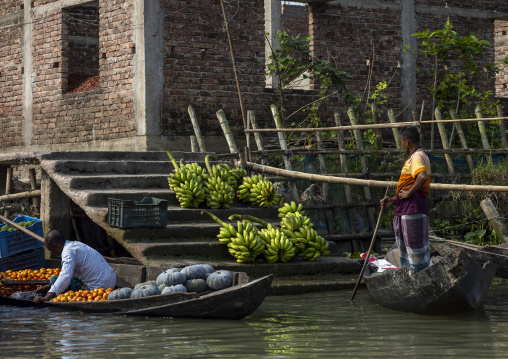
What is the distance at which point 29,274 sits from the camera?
822 cm

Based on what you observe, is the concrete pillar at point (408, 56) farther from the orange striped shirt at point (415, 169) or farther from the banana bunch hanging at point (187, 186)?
the orange striped shirt at point (415, 169)

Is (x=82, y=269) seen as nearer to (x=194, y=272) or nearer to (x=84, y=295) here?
(x=84, y=295)

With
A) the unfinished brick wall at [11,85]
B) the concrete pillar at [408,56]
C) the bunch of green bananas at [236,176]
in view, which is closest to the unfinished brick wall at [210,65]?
the bunch of green bananas at [236,176]

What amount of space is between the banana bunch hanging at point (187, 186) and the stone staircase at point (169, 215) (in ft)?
0.43

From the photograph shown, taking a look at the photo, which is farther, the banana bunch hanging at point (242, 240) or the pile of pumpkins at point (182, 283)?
the banana bunch hanging at point (242, 240)

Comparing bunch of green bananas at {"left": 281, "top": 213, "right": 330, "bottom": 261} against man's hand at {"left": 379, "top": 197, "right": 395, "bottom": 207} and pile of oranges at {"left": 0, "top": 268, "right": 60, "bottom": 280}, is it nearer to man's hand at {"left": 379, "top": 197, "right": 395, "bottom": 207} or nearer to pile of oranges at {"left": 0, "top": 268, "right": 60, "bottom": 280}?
man's hand at {"left": 379, "top": 197, "right": 395, "bottom": 207}

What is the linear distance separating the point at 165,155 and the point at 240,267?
3183 millimetres

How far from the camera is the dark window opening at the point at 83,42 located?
587 inches

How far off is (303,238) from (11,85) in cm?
799

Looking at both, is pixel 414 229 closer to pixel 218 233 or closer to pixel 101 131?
pixel 218 233

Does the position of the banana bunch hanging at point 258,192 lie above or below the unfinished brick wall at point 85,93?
below

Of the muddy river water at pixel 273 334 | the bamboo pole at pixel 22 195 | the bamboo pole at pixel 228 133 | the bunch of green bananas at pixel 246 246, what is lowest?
the muddy river water at pixel 273 334

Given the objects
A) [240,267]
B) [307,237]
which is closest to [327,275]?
[307,237]

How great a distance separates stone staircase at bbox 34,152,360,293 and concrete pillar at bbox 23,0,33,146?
4035 mm
